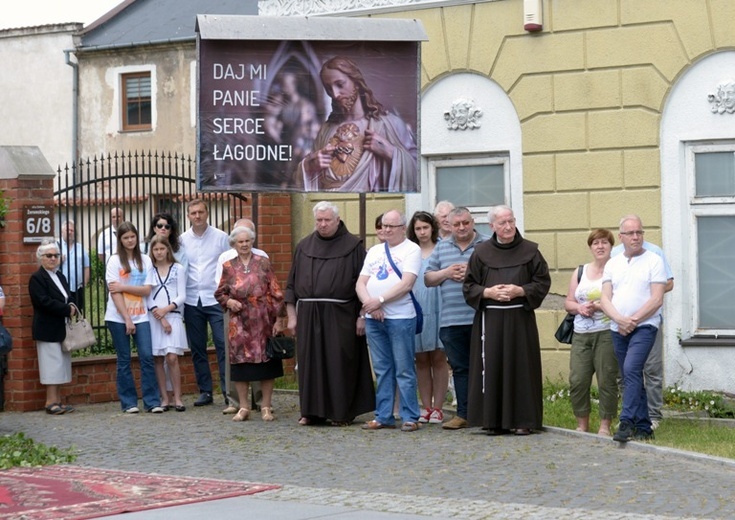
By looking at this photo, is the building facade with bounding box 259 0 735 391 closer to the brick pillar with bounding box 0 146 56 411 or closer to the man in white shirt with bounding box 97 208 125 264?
the man in white shirt with bounding box 97 208 125 264

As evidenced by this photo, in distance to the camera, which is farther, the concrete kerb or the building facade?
the building facade

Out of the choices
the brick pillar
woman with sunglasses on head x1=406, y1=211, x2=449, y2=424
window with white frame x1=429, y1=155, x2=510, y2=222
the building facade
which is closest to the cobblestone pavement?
woman with sunglasses on head x1=406, y1=211, x2=449, y2=424

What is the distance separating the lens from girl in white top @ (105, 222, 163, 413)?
14203mm

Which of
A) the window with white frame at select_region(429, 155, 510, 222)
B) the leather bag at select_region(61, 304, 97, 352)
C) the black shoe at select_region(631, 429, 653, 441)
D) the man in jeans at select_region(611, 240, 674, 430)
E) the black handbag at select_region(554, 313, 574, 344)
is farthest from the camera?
the window with white frame at select_region(429, 155, 510, 222)

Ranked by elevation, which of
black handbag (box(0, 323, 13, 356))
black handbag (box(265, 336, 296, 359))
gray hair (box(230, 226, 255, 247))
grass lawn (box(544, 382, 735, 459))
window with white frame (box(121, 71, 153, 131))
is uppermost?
window with white frame (box(121, 71, 153, 131))

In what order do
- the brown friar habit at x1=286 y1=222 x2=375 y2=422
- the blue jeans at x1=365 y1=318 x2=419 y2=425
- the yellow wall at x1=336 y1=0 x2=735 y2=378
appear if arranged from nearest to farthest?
the blue jeans at x1=365 y1=318 x2=419 y2=425 → the brown friar habit at x1=286 y1=222 x2=375 y2=422 → the yellow wall at x1=336 y1=0 x2=735 y2=378

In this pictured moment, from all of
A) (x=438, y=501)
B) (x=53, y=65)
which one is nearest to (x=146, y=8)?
(x=53, y=65)

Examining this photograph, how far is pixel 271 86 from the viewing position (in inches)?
536

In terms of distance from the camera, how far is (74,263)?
Answer: 15.1m

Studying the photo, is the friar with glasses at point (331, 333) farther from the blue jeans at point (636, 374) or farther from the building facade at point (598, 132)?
the building facade at point (598, 132)

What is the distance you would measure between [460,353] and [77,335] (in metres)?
3.88

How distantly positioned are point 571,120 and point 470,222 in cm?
292

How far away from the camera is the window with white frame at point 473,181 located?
1583 cm

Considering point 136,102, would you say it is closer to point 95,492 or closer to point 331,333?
point 331,333
